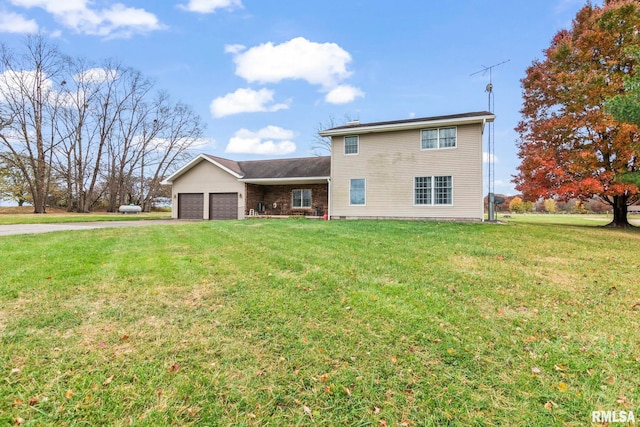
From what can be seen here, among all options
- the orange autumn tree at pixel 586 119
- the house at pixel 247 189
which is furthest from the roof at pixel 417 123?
the orange autumn tree at pixel 586 119

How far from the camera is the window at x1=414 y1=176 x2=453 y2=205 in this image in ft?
48.2

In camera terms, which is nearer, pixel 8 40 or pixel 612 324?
→ pixel 612 324

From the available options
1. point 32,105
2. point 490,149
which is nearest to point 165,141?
point 32,105

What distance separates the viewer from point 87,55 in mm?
29172

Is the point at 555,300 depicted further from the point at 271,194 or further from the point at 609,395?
the point at 271,194

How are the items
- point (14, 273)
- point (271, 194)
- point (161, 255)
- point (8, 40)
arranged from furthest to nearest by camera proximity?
1. point (8, 40)
2. point (271, 194)
3. point (161, 255)
4. point (14, 273)

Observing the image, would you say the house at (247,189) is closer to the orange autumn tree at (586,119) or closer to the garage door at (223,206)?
the garage door at (223,206)

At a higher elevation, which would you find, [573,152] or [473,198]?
[573,152]

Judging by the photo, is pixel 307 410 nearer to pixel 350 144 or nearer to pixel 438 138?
pixel 438 138

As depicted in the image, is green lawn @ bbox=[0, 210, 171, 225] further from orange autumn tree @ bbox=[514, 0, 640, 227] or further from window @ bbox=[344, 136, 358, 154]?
orange autumn tree @ bbox=[514, 0, 640, 227]

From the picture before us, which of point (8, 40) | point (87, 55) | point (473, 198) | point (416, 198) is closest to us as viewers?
point (473, 198)

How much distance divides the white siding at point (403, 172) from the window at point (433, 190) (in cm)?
20

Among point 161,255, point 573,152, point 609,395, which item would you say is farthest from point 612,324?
point 573,152

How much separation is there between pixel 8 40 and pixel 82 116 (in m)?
7.11
